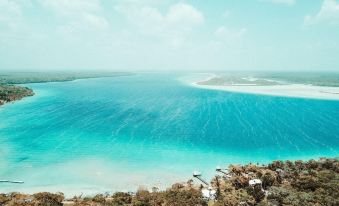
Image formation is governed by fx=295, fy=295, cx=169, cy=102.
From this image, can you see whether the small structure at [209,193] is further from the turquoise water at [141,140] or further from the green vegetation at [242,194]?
the turquoise water at [141,140]

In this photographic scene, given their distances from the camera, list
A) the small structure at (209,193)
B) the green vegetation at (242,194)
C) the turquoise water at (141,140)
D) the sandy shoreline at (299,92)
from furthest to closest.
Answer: the sandy shoreline at (299,92)
the turquoise water at (141,140)
the small structure at (209,193)
the green vegetation at (242,194)

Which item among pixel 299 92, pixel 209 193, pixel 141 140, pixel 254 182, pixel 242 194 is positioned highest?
pixel 299 92

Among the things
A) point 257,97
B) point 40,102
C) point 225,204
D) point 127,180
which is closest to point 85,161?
point 127,180

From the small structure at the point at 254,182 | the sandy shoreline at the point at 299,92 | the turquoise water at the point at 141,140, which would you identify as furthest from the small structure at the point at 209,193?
the sandy shoreline at the point at 299,92

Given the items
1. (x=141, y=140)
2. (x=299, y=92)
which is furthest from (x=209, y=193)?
(x=299, y=92)

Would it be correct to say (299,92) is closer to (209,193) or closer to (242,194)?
(242,194)

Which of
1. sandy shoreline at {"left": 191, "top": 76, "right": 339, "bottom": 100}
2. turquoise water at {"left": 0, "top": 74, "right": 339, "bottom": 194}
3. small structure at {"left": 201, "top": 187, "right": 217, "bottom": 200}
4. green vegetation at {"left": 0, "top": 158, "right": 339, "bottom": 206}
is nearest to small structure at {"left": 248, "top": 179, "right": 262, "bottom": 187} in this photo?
green vegetation at {"left": 0, "top": 158, "right": 339, "bottom": 206}

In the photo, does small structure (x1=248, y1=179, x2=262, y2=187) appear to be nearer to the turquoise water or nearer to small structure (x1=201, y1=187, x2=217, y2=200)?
small structure (x1=201, y1=187, x2=217, y2=200)
